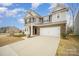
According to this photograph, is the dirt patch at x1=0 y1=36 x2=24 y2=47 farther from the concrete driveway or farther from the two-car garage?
the two-car garage

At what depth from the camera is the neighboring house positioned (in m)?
1.51

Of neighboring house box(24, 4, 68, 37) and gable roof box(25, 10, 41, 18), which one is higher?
gable roof box(25, 10, 41, 18)

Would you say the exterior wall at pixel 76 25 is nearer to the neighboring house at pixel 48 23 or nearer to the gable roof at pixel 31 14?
the neighboring house at pixel 48 23

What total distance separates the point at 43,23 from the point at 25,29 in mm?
209

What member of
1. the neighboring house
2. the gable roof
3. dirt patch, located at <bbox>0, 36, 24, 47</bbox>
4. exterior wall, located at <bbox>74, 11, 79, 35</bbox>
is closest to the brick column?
the neighboring house

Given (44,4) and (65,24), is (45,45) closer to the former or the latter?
(65,24)

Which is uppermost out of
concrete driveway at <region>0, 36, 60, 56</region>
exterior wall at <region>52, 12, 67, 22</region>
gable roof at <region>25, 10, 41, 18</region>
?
gable roof at <region>25, 10, 41, 18</region>

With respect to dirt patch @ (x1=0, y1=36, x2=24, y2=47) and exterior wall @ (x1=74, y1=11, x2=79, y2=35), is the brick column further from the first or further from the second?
dirt patch @ (x1=0, y1=36, x2=24, y2=47)

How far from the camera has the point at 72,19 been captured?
1.50m

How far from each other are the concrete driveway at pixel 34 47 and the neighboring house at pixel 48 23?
7 cm

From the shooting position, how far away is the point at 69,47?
4.88 feet

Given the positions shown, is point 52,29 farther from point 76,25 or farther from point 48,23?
point 76,25

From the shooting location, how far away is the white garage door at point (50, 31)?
1.52m

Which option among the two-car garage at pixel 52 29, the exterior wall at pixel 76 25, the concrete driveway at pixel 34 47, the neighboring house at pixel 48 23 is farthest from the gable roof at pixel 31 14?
the exterior wall at pixel 76 25
